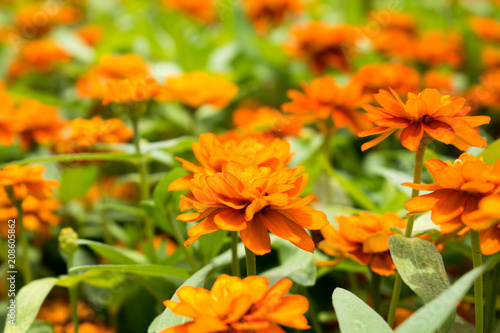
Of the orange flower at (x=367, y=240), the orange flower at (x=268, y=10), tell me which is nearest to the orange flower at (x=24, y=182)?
the orange flower at (x=367, y=240)

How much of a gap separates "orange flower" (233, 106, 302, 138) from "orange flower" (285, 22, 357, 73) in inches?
6.4

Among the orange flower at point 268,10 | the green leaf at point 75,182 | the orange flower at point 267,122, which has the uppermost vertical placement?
the orange flower at point 268,10

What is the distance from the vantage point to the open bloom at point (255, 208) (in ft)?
1.26

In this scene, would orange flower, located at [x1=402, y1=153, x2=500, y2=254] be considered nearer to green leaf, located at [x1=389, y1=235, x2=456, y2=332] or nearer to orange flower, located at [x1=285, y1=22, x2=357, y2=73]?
green leaf, located at [x1=389, y1=235, x2=456, y2=332]

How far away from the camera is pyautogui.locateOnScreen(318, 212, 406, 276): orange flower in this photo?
1.56 ft

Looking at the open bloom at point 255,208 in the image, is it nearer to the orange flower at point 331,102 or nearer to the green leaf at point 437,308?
the green leaf at point 437,308

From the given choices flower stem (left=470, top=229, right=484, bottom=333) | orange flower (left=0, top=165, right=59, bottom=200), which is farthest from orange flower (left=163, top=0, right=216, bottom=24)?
flower stem (left=470, top=229, right=484, bottom=333)

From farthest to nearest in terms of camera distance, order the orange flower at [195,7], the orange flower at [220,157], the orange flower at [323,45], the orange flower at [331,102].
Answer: the orange flower at [195,7] → the orange flower at [323,45] → the orange flower at [331,102] → the orange flower at [220,157]

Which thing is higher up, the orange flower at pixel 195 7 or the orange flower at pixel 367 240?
the orange flower at pixel 195 7

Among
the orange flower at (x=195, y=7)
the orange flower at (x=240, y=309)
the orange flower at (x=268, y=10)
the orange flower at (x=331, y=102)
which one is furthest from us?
the orange flower at (x=195, y=7)

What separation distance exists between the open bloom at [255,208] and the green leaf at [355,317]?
46 millimetres

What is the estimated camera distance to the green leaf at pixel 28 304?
1.58ft

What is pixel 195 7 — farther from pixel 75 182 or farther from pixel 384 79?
pixel 75 182

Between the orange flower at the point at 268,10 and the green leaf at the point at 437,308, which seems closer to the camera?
the green leaf at the point at 437,308
